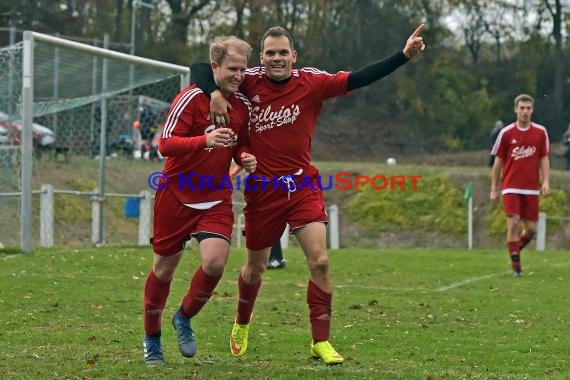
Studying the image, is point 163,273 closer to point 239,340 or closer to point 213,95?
point 239,340

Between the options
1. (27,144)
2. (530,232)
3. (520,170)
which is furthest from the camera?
(27,144)

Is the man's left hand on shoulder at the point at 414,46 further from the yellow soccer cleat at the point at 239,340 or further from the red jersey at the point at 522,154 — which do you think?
the red jersey at the point at 522,154

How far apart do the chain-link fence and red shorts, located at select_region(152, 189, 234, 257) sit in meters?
8.36

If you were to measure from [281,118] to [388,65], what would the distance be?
81cm

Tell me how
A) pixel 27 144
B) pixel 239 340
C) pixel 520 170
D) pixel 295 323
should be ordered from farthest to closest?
pixel 27 144 → pixel 520 170 → pixel 295 323 → pixel 239 340

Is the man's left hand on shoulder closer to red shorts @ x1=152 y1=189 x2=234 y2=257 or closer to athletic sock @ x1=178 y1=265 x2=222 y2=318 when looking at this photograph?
red shorts @ x1=152 y1=189 x2=234 y2=257

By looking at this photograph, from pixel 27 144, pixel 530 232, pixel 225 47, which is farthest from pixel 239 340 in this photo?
pixel 27 144

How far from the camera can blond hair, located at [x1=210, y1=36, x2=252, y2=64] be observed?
759 centimetres

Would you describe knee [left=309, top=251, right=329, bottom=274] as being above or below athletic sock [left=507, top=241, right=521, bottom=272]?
above

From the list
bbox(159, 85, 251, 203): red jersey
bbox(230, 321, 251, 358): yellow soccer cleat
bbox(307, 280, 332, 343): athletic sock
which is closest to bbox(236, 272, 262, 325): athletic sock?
bbox(230, 321, 251, 358): yellow soccer cleat

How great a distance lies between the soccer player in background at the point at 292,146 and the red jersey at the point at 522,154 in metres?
7.23

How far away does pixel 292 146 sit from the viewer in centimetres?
801

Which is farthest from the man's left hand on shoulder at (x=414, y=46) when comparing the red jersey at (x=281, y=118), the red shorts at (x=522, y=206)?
the red shorts at (x=522, y=206)

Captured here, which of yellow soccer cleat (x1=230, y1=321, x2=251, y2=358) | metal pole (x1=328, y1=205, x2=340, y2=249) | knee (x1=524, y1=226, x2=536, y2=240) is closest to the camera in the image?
yellow soccer cleat (x1=230, y1=321, x2=251, y2=358)
